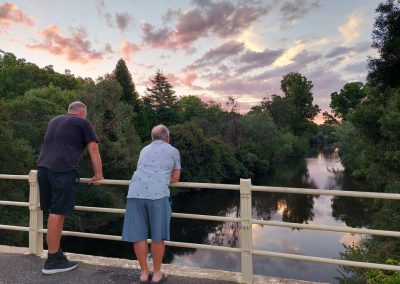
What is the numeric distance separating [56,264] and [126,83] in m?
46.4

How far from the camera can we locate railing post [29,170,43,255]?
427cm

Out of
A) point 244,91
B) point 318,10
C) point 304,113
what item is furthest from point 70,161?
point 304,113

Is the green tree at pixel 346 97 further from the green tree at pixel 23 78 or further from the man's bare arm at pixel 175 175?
the man's bare arm at pixel 175 175

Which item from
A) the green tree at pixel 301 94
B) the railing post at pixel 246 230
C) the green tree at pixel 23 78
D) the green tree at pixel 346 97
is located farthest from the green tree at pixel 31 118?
the green tree at pixel 301 94

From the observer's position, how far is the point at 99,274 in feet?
12.4

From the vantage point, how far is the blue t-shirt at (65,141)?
3.72m

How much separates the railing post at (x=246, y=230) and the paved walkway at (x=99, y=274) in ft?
0.47

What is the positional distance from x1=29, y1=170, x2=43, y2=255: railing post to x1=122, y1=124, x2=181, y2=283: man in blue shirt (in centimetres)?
148

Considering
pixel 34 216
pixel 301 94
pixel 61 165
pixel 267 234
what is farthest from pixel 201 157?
pixel 301 94

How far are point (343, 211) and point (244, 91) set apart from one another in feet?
178

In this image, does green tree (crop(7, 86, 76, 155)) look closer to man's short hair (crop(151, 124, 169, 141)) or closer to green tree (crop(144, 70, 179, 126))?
man's short hair (crop(151, 124, 169, 141))

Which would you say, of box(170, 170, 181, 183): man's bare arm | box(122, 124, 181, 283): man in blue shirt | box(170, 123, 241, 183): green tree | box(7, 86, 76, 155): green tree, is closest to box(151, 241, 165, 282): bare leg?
box(122, 124, 181, 283): man in blue shirt

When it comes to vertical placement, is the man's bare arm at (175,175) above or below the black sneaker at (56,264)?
above

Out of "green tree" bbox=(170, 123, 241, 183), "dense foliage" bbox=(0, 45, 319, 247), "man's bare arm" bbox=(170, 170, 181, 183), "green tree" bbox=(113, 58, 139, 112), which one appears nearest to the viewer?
"man's bare arm" bbox=(170, 170, 181, 183)
